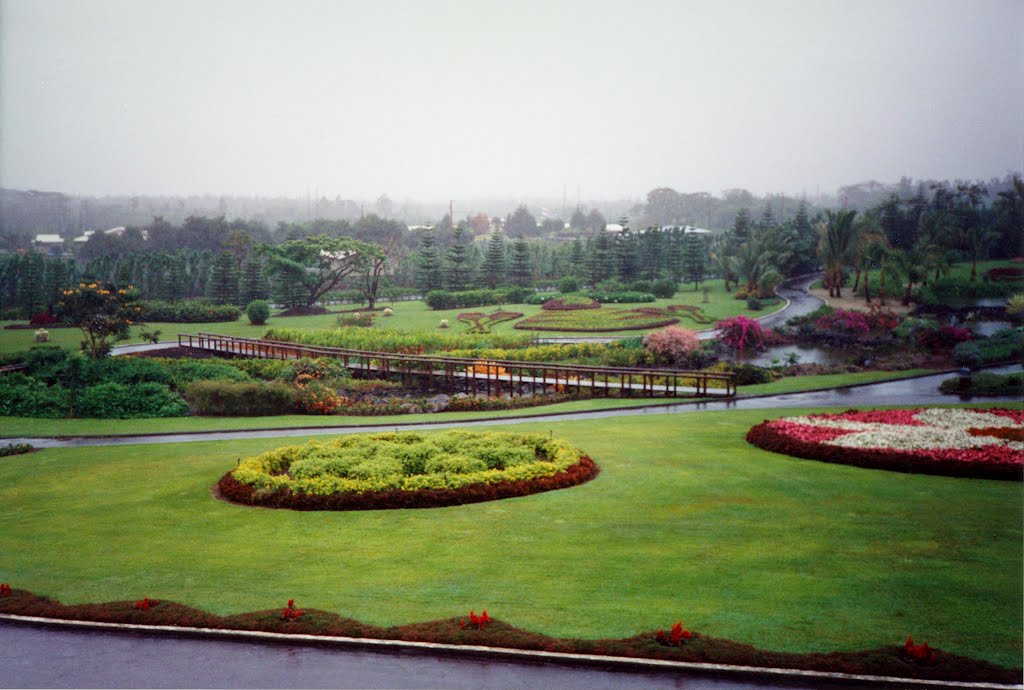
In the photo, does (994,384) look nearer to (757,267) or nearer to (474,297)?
(757,267)

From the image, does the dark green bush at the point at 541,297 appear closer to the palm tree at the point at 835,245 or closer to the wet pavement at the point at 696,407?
the wet pavement at the point at 696,407

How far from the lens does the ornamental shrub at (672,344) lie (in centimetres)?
1519

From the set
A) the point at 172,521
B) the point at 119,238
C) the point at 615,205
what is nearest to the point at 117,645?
the point at 172,521

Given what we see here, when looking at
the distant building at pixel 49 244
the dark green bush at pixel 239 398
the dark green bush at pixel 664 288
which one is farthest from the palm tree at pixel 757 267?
the distant building at pixel 49 244

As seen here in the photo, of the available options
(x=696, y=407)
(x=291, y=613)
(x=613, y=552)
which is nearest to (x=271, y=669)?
(x=291, y=613)

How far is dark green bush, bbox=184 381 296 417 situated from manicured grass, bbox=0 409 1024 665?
9.03 ft

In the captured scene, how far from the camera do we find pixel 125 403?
15102 millimetres

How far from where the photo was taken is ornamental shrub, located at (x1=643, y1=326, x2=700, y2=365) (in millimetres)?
15188

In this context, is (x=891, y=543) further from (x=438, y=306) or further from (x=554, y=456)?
(x=438, y=306)

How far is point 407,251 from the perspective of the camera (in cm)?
1631

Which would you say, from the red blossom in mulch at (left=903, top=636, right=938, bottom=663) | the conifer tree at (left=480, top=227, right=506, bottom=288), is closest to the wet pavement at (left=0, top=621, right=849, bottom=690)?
the red blossom in mulch at (left=903, top=636, right=938, bottom=663)

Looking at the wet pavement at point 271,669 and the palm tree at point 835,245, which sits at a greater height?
the palm tree at point 835,245

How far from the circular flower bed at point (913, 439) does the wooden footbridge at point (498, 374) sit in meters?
2.68

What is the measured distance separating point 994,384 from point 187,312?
1460cm
